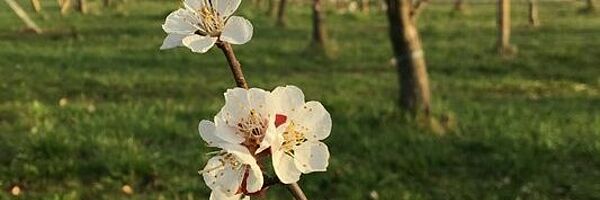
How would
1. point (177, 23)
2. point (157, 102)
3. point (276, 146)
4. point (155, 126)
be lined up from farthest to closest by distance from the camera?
point (157, 102), point (155, 126), point (177, 23), point (276, 146)

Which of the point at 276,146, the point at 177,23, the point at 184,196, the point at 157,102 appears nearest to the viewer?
the point at 276,146

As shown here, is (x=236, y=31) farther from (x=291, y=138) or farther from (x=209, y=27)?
(x=291, y=138)

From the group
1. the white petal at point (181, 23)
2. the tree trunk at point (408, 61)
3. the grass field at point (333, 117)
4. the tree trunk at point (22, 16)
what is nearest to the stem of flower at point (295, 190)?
the white petal at point (181, 23)

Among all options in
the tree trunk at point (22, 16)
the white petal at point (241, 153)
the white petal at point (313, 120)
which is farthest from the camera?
the tree trunk at point (22, 16)

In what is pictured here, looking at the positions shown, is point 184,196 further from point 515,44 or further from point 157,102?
point 515,44

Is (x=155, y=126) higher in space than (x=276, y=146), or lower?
lower

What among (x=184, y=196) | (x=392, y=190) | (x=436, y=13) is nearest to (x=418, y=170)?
(x=392, y=190)

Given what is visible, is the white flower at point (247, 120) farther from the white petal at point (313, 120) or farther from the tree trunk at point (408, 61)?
the tree trunk at point (408, 61)

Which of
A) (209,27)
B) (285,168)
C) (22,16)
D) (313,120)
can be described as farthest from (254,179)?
(22,16)
